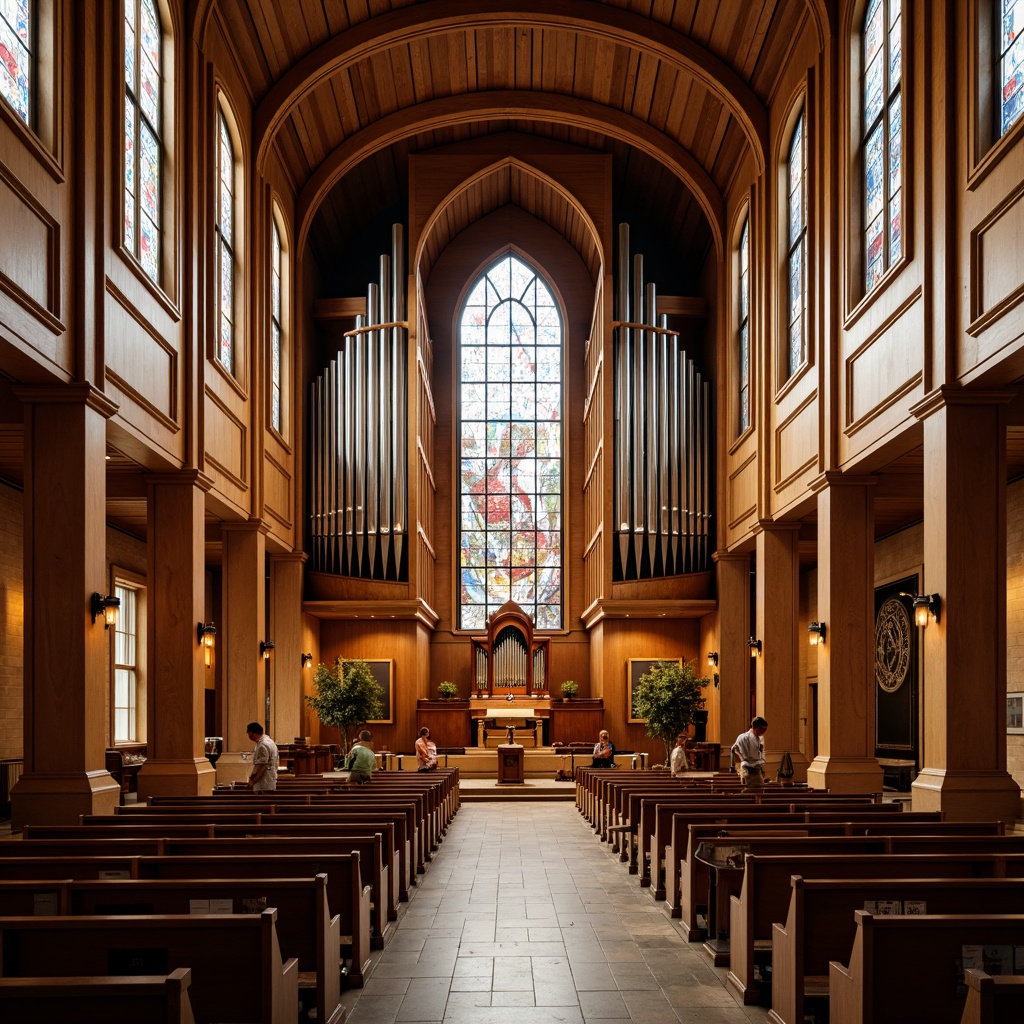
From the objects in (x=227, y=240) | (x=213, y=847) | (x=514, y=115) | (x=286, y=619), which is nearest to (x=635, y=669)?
(x=286, y=619)

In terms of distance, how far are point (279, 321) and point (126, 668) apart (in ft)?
22.7

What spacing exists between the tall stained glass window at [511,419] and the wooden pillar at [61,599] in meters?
19.8

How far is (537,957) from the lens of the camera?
24.5 ft

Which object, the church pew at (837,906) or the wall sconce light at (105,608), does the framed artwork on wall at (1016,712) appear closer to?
the church pew at (837,906)

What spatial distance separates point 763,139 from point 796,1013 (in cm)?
1574

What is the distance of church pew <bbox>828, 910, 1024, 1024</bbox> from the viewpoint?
186 inches

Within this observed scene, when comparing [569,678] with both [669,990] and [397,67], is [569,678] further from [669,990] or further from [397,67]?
[669,990]

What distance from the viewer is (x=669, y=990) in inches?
262

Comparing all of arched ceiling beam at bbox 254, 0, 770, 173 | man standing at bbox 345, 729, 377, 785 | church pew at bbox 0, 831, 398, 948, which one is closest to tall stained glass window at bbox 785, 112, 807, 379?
arched ceiling beam at bbox 254, 0, 770, 173

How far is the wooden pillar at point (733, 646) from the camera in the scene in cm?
2219

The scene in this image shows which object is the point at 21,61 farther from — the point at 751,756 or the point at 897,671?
the point at 897,671

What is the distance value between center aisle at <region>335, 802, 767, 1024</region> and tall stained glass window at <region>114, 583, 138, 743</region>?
11.0 meters

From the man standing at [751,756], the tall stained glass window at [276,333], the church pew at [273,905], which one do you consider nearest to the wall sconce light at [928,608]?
Answer: the man standing at [751,756]

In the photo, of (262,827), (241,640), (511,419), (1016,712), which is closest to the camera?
(262,827)
